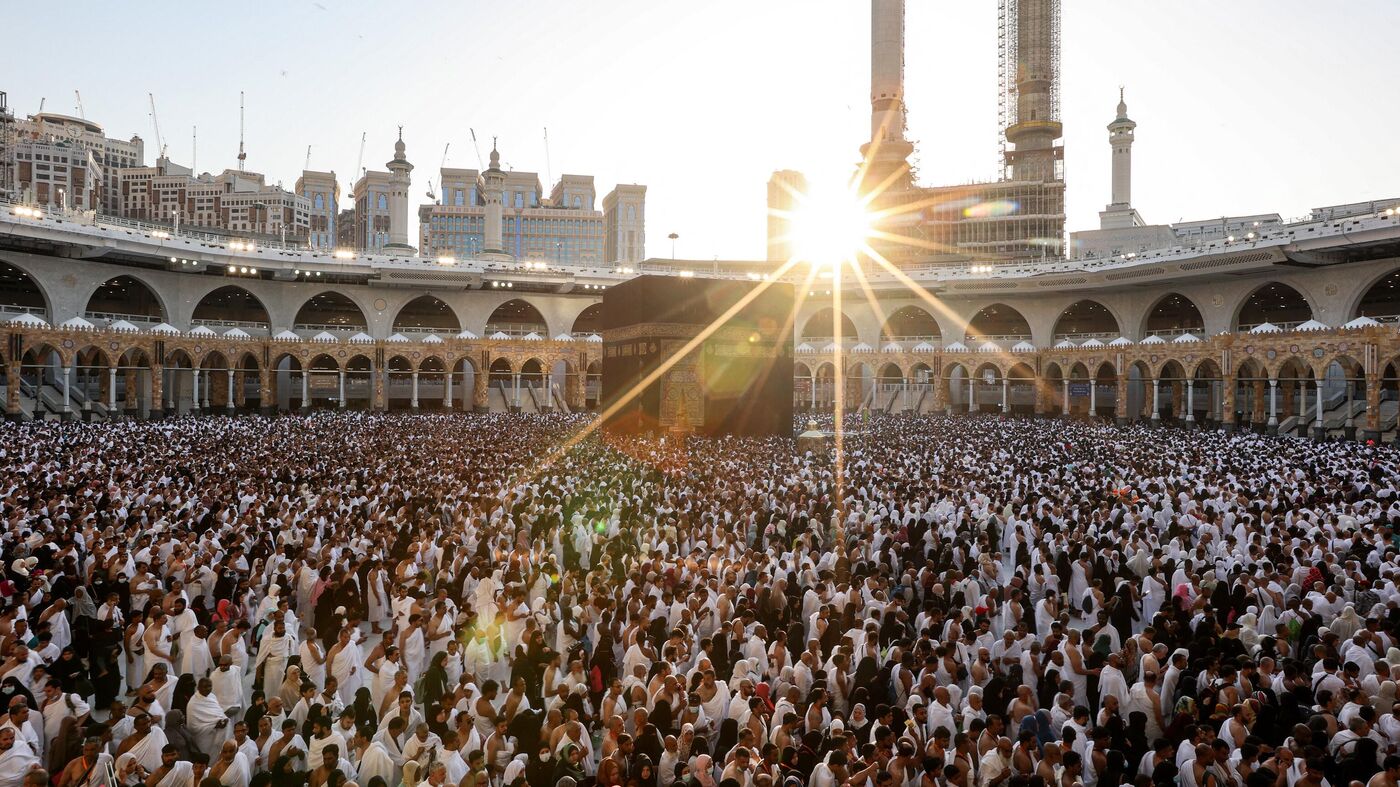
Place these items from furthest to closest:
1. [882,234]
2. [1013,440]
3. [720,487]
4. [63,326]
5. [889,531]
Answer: [882,234], [63,326], [1013,440], [720,487], [889,531]

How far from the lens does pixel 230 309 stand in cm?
4775

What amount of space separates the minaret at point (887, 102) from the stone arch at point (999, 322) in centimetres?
1939

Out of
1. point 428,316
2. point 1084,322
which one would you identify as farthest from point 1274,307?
point 428,316

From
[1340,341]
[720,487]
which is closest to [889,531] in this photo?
[720,487]

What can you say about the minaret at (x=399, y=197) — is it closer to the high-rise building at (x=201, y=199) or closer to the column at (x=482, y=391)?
the column at (x=482, y=391)

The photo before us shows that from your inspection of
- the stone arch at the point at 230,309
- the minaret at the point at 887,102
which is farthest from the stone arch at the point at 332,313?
the minaret at the point at 887,102

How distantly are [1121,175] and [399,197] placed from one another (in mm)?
53313

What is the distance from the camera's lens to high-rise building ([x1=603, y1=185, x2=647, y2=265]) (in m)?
116

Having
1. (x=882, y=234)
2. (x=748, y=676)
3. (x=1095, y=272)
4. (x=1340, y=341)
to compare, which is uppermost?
(x=882, y=234)

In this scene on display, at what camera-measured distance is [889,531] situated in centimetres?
1172

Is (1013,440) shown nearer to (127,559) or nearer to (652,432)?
(652,432)

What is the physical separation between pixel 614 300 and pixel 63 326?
2165 centimetres

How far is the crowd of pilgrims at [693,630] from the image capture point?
16.9ft

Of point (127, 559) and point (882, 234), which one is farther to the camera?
point (882, 234)
